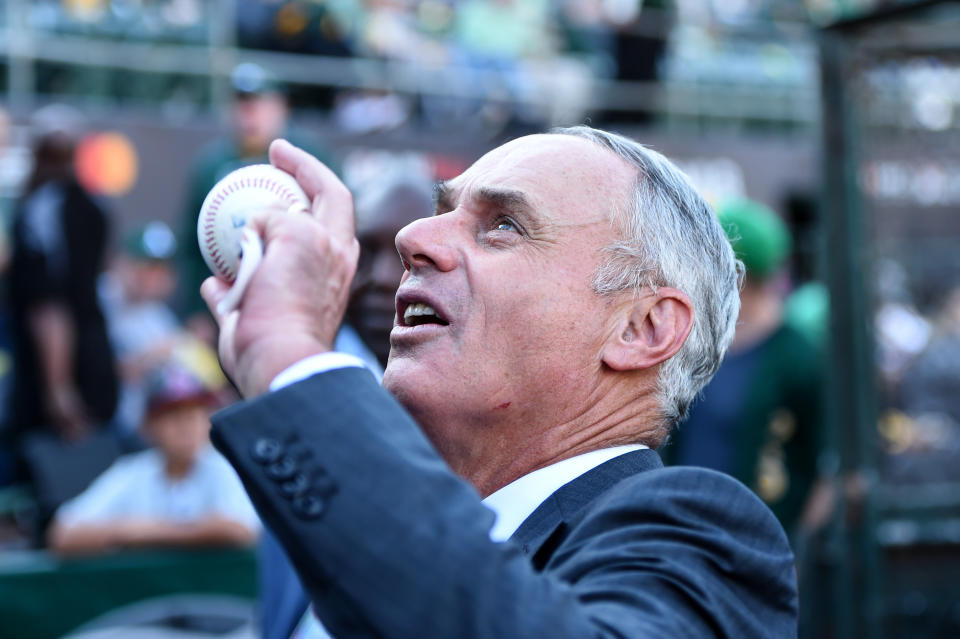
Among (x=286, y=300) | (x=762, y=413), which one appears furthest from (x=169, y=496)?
(x=286, y=300)

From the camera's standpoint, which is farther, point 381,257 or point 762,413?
point 762,413

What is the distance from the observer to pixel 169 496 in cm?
514

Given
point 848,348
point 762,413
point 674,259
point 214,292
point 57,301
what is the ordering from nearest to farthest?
1. point 214,292
2. point 674,259
3. point 762,413
4. point 848,348
5. point 57,301

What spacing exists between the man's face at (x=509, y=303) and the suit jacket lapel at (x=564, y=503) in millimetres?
97

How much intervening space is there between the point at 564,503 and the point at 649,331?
28 cm

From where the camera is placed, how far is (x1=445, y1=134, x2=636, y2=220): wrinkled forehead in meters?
1.62

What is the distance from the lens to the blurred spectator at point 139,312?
7422mm

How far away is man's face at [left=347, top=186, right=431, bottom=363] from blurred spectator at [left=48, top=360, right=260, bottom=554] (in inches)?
75.2

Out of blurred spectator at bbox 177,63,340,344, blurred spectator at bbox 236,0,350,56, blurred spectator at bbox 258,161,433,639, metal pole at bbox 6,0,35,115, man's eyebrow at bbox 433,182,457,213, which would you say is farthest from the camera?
blurred spectator at bbox 236,0,350,56

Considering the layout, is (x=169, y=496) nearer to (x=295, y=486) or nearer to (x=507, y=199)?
(x=507, y=199)

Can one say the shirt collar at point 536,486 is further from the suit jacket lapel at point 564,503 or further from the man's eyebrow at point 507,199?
the man's eyebrow at point 507,199

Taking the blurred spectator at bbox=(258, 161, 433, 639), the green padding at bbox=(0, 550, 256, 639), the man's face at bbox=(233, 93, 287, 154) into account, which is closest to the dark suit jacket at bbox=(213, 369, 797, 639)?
the blurred spectator at bbox=(258, 161, 433, 639)

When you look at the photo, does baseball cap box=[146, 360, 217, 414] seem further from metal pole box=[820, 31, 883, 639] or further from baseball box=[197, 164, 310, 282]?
baseball box=[197, 164, 310, 282]

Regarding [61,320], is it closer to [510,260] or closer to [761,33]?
[510,260]
